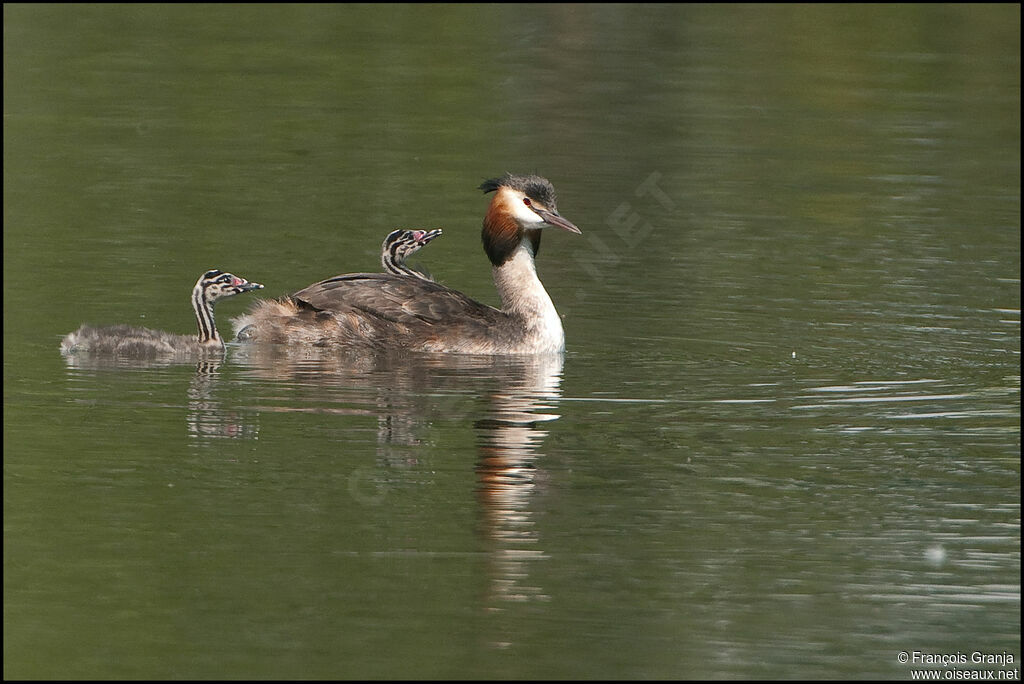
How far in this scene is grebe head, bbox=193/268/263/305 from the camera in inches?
523

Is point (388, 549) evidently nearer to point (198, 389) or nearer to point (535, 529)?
point (535, 529)

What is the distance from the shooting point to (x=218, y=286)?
13359mm

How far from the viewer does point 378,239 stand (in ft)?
56.5

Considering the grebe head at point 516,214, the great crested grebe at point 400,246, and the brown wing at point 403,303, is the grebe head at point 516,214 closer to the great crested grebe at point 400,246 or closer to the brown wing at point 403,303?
the brown wing at point 403,303

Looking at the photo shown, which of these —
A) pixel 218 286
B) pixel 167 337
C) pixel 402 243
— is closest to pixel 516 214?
pixel 402 243

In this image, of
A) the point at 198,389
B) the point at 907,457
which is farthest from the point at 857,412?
the point at 198,389

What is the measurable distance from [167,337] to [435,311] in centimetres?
175

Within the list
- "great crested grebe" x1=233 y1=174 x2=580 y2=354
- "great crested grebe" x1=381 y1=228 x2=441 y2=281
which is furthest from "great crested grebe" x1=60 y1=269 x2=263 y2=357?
"great crested grebe" x1=381 y1=228 x2=441 y2=281

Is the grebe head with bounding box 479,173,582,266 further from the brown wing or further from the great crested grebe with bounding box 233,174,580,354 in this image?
the brown wing

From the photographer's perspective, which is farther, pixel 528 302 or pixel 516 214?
pixel 516 214

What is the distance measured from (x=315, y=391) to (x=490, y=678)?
4.71 meters

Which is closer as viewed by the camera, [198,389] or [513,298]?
[198,389]

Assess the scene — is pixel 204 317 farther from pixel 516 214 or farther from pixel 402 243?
pixel 516 214

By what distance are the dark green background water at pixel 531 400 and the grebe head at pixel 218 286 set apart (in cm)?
74
